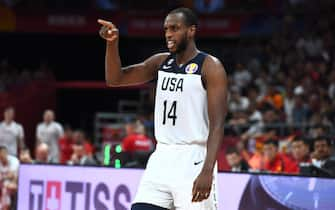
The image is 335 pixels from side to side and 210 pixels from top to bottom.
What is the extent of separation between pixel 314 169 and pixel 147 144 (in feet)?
22.4

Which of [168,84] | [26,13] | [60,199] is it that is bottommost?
[60,199]

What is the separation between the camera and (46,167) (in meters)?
9.82

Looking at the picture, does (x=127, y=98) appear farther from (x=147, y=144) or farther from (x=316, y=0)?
(x=147, y=144)

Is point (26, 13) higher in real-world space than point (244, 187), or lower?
higher

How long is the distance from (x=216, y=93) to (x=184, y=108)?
274mm

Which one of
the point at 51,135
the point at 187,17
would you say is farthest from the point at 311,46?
the point at 187,17

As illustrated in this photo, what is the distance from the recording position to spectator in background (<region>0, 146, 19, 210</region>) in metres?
12.5

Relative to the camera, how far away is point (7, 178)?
13.2m

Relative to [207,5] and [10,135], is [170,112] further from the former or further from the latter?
[207,5]

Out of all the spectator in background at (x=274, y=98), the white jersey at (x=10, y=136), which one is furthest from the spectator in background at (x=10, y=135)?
the spectator in background at (x=274, y=98)

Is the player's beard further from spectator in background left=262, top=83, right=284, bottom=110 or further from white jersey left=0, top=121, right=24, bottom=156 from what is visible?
spectator in background left=262, top=83, right=284, bottom=110

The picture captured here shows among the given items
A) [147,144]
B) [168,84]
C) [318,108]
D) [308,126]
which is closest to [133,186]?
[168,84]

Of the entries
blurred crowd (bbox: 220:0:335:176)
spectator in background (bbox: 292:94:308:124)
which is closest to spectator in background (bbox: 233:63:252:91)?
blurred crowd (bbox: 220:0:335:176)

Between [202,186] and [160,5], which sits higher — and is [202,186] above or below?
Result: below
